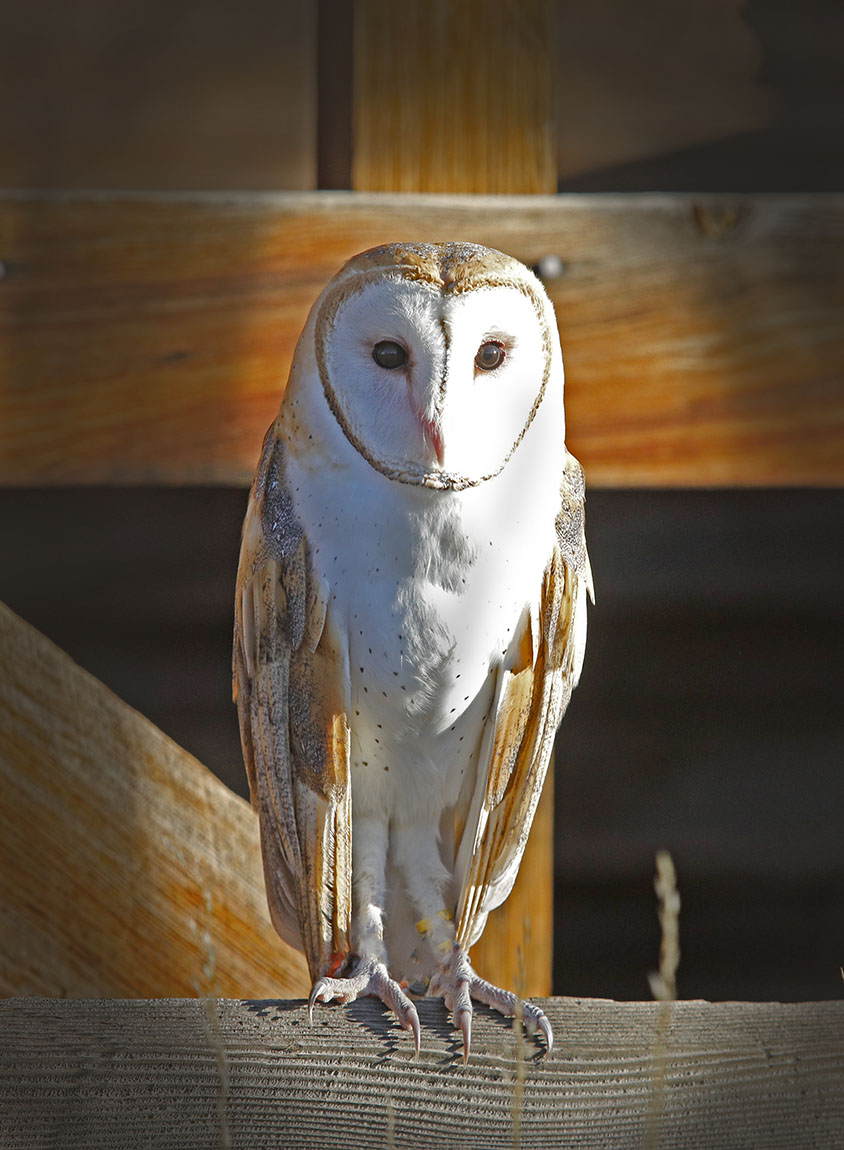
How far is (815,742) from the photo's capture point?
7.09ft

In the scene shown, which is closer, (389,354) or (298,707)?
(389,354)

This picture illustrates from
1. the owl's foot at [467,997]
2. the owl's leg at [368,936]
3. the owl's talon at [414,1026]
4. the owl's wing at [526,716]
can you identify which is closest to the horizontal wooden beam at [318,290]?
the owl's wing at [526,716]

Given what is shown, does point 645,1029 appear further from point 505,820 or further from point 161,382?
point 161,382

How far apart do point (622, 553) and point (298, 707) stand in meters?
0.90

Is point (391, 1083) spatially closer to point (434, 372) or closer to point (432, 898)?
point (432, 898)

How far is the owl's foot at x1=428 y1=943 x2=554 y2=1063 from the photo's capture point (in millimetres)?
1168

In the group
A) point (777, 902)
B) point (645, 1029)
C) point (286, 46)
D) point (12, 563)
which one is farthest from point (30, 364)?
point (777, 902)

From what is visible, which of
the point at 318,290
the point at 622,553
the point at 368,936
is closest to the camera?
the point at 368,936

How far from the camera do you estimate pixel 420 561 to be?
4.27 feet

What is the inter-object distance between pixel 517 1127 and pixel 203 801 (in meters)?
0.96

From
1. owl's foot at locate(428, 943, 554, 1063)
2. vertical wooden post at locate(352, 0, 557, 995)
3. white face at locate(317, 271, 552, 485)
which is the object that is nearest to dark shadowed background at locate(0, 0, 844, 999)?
vertical wooden post at locate(352, 0, 557, 995)

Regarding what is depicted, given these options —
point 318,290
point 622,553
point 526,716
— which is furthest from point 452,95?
point 526,716

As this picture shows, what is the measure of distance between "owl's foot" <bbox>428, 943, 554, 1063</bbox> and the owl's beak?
0.54 meters

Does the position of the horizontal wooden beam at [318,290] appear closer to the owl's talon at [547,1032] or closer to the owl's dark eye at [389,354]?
the owl's dark eye at [389,354]
